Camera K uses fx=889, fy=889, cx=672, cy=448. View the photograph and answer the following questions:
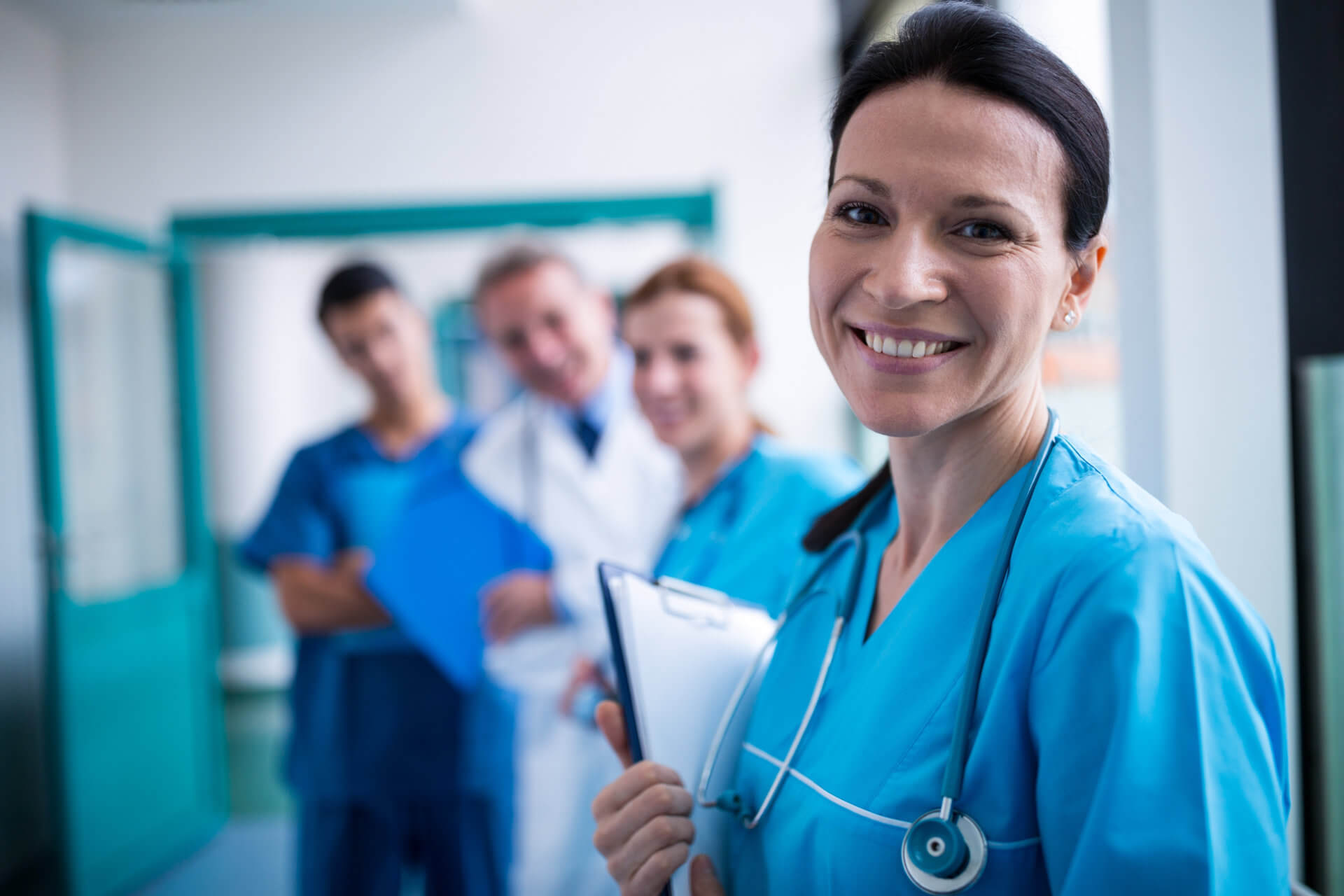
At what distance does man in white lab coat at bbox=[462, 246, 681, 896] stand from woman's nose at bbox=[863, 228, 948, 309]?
1516 mm

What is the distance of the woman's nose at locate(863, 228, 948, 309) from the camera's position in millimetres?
671

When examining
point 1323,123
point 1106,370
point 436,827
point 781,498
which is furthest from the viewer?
point 436,827

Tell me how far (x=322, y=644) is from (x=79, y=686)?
0.89 m

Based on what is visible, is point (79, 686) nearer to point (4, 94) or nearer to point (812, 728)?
point (4, 94)

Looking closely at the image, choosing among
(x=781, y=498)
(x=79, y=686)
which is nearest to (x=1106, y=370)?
(x=781, y=498)

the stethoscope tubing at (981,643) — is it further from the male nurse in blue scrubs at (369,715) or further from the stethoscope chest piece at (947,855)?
→ the male nurse in blue scrubs at (369,715)

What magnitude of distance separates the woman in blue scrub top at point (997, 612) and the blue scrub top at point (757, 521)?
48 cm

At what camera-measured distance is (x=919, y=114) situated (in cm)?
68

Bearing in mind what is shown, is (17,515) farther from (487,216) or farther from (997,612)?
(997,612)

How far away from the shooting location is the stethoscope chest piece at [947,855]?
1.96 ft

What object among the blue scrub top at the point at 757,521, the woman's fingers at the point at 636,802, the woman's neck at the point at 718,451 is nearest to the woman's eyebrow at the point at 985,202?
the woman's fingers at the point at 636,802

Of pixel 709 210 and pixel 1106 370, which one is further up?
pixel 709 210

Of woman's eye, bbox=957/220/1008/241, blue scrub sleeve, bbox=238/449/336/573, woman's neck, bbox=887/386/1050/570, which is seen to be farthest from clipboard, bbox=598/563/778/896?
blue scrub sleeve, bbox=238/449/336/573

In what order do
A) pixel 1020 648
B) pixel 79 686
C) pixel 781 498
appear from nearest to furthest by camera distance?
1. pixel 1020 648
2. pixel 781 498
3. pixel 79 686
